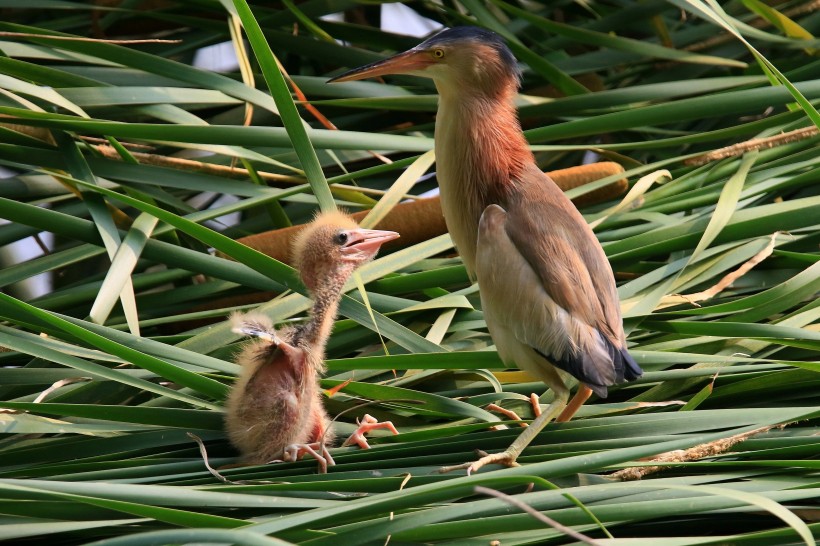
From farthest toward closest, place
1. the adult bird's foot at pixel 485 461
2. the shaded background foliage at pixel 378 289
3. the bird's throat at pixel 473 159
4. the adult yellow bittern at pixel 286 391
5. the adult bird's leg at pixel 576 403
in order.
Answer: the bird's throat at pixel 473 159 → the adult bird's leg at pixel 576 403 → the adult yellow bittern at pixel 286 391 → the adult bird's foot at pixel 485 461 → the shaded background foliage at pixel 378 289

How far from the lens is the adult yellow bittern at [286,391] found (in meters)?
1.59

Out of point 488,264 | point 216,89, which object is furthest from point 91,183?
point 488,264

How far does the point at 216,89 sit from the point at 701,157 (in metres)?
1.07

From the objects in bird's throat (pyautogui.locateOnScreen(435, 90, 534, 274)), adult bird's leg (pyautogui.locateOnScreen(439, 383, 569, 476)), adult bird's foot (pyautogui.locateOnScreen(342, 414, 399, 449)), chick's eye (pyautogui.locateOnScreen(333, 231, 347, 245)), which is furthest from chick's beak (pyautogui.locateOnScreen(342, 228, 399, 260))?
adult bird's leg (pyautogui.locateOnScreen(439, 383, 569, 476))

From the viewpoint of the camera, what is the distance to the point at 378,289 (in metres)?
1.99

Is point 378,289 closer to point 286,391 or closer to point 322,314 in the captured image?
point 322,314

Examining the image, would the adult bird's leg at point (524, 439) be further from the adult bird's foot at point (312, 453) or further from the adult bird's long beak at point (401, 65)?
the adult bird's long beak at point (401, 65)

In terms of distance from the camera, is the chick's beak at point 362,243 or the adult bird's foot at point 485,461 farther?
the chick's beak at point 362,243

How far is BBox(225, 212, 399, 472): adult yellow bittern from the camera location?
1.59 m

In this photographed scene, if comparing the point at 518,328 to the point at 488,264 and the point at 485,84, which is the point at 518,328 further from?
the point at 485,84

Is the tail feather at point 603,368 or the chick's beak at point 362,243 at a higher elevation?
the chick's beak at point 362,243

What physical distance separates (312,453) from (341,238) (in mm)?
432

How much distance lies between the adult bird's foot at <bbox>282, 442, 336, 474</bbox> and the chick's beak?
0.35 m

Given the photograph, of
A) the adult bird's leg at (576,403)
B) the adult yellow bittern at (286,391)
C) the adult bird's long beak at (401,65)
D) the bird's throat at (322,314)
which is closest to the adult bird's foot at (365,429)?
the adult yellow bittern at (286,391)
